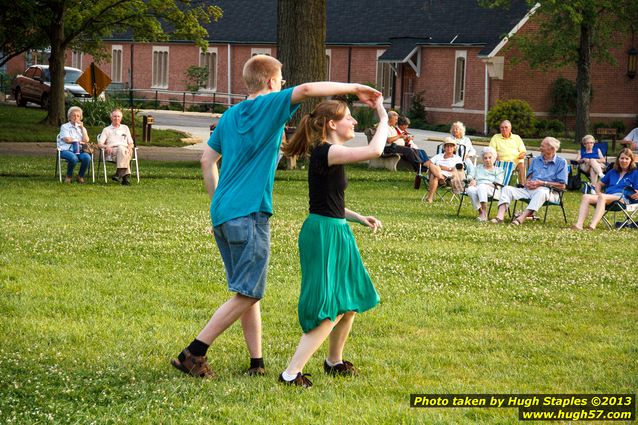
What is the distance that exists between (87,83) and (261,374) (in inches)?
974

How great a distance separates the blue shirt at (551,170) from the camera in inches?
639

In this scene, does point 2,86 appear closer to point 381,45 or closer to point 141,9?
point 381,45

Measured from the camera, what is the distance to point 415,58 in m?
49.3

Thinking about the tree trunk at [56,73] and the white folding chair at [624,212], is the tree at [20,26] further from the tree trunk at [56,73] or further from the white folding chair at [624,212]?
the white folding chair at [624,212]

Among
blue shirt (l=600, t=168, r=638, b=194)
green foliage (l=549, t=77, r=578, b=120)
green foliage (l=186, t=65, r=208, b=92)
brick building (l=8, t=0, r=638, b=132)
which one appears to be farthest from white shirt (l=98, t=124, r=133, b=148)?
green foliage (l=186, t=65, r=208, b=92)

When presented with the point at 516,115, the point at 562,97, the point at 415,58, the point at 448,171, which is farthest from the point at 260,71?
the point at 415,58

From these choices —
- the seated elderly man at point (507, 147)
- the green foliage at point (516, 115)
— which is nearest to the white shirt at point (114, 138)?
the seated elderly man at point (507, 147)

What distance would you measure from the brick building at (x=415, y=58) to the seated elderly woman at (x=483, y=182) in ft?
78.8

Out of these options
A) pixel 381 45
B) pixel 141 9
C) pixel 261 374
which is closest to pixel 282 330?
pixel 261 374

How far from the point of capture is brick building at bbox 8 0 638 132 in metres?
44.8

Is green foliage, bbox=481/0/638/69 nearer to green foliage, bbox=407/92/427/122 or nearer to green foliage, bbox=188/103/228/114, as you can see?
green foliage, bbox=407/92/427/122

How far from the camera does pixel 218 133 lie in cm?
656

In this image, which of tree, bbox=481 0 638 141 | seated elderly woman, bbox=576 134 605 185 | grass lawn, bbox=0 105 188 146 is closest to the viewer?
seated elderly woman, bbox=576 134 605 185

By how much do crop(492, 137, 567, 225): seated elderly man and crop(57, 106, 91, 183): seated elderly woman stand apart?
7.83m
